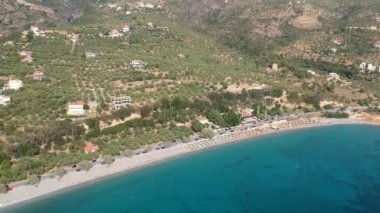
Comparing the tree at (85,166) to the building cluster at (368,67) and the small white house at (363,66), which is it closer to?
the building cluster at (368,67)

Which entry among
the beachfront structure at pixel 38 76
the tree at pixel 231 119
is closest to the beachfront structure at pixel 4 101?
the beachfront structure at pixel 38 76

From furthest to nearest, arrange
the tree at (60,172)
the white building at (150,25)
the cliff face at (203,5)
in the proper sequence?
the cliff face at (203,5), the white building at (150,25), the tree at (60,172)

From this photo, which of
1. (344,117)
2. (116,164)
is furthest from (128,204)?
(344,117)

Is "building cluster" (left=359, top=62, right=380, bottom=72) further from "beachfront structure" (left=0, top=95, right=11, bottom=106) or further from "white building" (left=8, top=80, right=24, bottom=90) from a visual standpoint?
"beachfront structure" (left=0, top=95, right=11, bottom=106)

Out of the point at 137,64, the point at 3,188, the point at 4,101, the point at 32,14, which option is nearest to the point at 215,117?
the point at 137,64

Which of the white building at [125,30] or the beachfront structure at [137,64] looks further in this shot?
the white building at [125,30]

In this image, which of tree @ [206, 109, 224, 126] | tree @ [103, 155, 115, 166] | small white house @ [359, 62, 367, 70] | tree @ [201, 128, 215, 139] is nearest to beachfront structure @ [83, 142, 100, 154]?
tree @ [103, 155, 115, 166]
